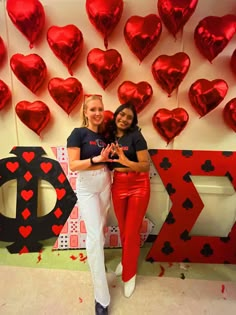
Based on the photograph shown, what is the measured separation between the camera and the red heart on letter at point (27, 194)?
85.5 inches

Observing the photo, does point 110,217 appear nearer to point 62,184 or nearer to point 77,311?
point 62,184

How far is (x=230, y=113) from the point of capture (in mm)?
1856

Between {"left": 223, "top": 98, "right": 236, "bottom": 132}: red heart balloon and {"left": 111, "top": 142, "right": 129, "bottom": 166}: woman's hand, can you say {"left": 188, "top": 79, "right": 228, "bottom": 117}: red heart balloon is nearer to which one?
{"left": 223, "top": 98, "right": 236, "bottom": 132}: red heart balloon

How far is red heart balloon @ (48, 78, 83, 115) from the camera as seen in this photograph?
1902mm

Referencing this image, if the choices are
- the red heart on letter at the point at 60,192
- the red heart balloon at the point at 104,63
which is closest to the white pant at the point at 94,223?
the red heart on letter at the point at 60,192

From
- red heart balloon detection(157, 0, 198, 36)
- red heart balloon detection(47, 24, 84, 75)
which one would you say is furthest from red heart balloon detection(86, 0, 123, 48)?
red heart balloon detection(157, 0, 198, 36)

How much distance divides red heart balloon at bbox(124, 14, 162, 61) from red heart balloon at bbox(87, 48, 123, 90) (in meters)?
0.15

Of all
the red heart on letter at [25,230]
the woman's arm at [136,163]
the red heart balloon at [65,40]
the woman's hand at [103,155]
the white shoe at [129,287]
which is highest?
the red heart balloon at [65,40]

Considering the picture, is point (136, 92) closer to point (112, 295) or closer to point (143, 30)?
point (143, 30)

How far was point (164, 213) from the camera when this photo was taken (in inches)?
86.4

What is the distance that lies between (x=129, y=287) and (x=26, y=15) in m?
1.99

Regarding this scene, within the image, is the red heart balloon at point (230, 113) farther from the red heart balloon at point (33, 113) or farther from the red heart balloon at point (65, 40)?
the red heart balloon at point (33, 113)

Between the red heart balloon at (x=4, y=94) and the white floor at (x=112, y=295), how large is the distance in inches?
50.6

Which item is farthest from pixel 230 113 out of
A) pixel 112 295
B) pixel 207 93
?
pixel 112 295
